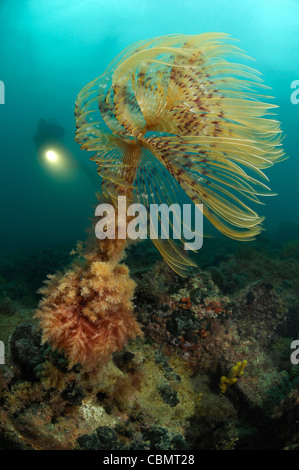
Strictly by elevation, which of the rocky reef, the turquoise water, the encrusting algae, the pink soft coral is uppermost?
the turquoise water

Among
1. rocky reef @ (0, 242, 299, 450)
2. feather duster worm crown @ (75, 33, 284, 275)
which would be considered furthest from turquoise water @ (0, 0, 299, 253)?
feather duster worm crown @ (75, 33, 284, 275)

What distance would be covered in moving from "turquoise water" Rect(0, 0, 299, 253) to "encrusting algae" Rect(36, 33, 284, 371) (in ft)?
150

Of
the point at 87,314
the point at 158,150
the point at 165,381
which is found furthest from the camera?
the point at 165,381

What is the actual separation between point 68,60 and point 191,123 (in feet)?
249

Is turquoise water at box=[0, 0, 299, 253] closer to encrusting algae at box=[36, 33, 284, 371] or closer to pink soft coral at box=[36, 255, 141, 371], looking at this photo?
pink soft coral at box=[36, 255, 141, 371]

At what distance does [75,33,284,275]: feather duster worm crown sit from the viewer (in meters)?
2.54

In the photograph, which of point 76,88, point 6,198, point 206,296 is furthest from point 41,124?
point 206,296

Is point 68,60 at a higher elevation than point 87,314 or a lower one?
higher

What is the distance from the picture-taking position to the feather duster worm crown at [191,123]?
8.34 feet

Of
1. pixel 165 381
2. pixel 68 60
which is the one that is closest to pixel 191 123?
pixel 165 381

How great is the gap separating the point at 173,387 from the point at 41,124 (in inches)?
1790

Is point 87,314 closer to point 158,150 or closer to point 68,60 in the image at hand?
point 158,150

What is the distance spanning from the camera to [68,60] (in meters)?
61.8

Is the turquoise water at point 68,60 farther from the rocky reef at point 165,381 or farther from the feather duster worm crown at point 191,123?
the feather duster worm crown at point 191,123
